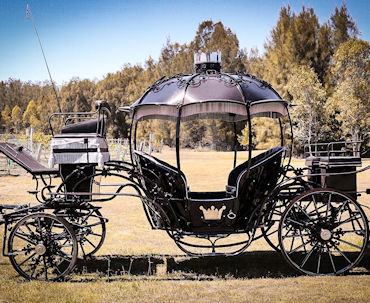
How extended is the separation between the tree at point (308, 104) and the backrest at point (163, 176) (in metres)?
17.9

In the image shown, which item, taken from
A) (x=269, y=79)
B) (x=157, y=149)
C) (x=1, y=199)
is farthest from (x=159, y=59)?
(x=1, y=199)

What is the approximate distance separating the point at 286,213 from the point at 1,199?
7709 millimetres

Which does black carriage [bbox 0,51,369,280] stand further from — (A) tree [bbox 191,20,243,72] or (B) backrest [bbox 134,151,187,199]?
(A) tree [bbox 191,20,243,72]

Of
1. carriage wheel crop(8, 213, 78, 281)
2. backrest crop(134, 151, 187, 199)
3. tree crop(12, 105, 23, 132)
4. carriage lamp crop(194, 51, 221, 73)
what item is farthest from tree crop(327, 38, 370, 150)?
tree crop(12, 105, 23, 132)

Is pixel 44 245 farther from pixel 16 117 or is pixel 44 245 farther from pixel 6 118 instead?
pixel 6 118

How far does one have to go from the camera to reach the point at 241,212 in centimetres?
429

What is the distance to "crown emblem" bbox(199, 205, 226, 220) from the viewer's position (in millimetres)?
4109

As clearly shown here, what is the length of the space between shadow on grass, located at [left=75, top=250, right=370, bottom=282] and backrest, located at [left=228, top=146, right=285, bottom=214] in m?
0.77

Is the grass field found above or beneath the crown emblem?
beneath

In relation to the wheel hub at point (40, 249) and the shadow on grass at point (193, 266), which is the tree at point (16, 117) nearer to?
the shadow on grass at point (193, 266)

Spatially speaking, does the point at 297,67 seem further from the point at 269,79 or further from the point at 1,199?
the point at 1,199

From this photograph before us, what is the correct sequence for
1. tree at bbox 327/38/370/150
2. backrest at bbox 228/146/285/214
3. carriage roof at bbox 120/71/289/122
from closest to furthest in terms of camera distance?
carriage roof at bbox 120/71/289/122
backrest at bbox 228/146/285/214
tree at bbox 327/38/370/150

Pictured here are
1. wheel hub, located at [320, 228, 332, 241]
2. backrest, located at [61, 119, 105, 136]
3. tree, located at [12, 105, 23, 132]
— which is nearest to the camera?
wheel hub, located at [320, 228, 332, 241]

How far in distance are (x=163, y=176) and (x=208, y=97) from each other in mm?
959
